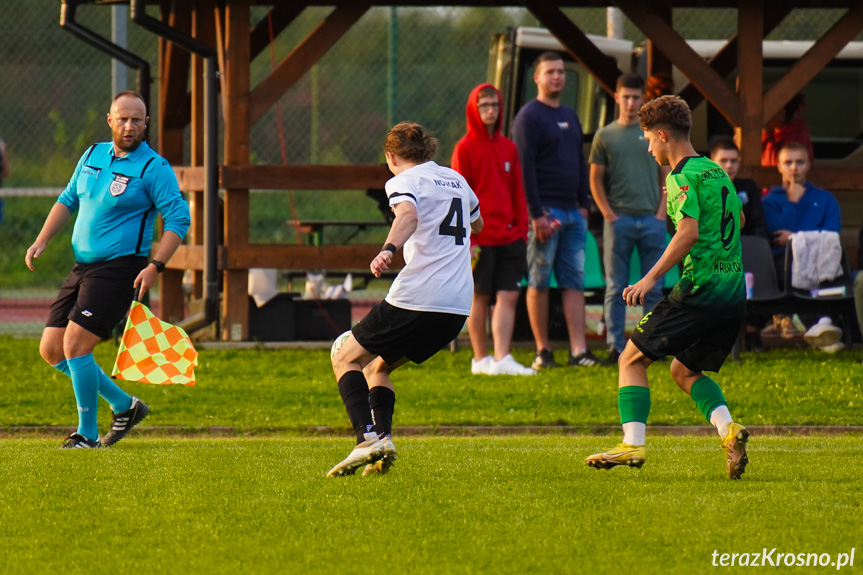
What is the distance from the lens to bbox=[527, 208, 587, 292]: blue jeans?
1030 centimetres

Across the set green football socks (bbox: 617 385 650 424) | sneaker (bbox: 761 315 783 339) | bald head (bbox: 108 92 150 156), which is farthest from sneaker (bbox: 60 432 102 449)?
sneaker (bbox: 761 315 783 339)

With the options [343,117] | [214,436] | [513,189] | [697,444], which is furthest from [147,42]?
[697,444]

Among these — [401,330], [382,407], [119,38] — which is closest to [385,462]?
[382,407]

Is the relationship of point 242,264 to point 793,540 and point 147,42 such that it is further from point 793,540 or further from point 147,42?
point 147,42

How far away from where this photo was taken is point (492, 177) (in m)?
9.87

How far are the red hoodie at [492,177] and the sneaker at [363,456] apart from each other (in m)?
4.15

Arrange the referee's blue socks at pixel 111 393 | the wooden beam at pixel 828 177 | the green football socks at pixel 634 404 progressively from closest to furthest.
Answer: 1. the green football socks at pixel 634 404
2. the referee's blue socks at pixel 111 393
3. the wooden beam at pixel 828 177

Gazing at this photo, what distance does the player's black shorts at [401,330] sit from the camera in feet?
19.4

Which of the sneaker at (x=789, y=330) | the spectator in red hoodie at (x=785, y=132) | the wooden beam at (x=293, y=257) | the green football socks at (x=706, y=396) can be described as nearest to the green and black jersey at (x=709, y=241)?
the green football socks at (x=706, y=396)

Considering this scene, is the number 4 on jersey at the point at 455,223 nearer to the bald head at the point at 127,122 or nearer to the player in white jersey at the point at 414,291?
the player in white jersey at the point at 414,291

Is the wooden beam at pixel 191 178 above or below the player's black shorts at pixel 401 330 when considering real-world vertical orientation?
above

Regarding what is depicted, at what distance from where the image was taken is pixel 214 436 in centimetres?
812

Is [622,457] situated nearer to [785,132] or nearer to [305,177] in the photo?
[305,177]

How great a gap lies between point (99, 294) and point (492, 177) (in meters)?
3.74
